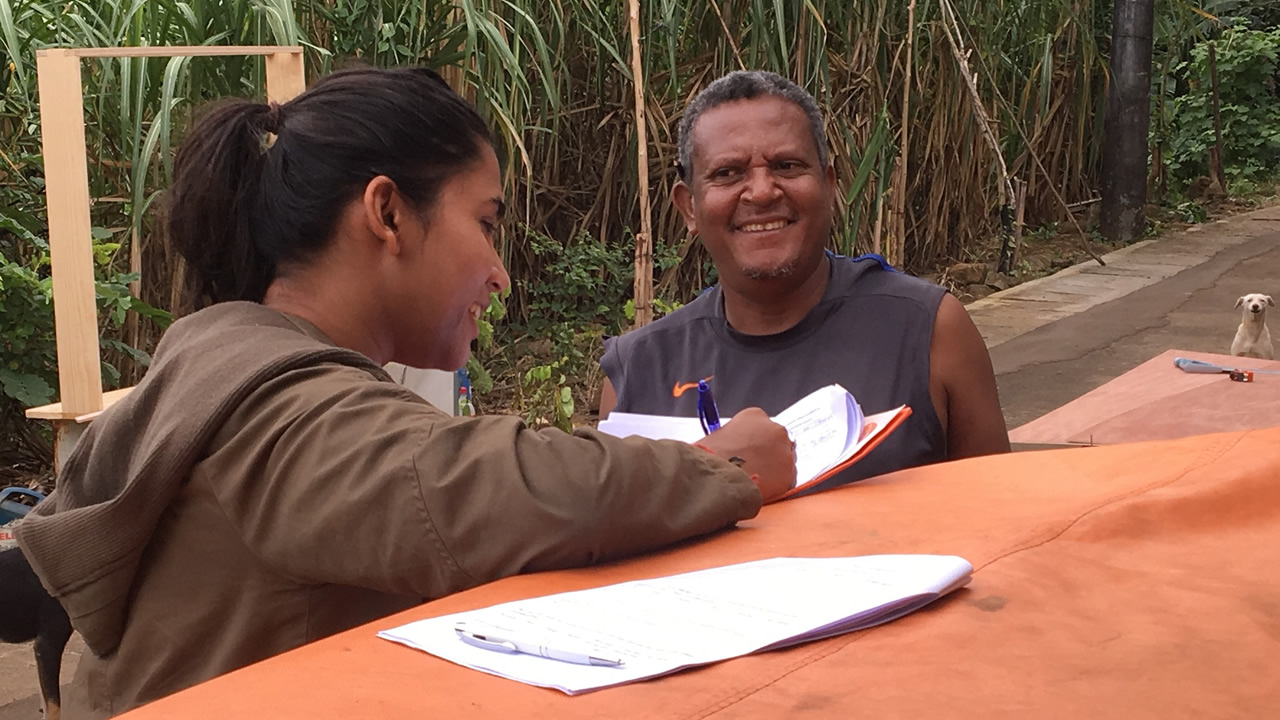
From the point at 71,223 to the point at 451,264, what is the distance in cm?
150

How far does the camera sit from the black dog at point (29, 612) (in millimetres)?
1672

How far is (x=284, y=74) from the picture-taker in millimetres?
2820

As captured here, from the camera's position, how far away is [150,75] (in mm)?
3664

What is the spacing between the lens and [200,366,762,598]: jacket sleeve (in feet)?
3.43

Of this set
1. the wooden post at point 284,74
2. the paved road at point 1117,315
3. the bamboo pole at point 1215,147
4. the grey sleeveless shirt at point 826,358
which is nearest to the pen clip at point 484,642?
the grey sleeveless shirt at point 826,358

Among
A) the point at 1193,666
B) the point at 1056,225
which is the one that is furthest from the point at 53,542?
the point at 1056,225

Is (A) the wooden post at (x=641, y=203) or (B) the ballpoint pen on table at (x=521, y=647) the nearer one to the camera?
(B) the ballpoint pen on table at (x=521, y=647)

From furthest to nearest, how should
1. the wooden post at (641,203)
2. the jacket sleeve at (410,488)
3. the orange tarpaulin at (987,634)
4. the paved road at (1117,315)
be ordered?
the paved road at (1117,315) < the wooden post at (641,203) < the jacket sleeve at (410,488) < the orange tarpaulin at (987,634)

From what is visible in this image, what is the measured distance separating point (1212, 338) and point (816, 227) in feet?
16.8

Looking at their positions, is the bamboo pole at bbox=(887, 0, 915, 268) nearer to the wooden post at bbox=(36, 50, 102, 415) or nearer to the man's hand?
the wooden post at bbox=(36, 50, 102, 415)

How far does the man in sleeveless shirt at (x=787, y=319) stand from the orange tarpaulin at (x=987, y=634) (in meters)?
0.74

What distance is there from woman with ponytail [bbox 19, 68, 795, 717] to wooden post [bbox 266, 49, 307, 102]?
56.3 inches

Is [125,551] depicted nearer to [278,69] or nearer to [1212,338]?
[278,69]

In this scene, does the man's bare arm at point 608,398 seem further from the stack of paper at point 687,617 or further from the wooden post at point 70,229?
the stack of paper at point 687,617
